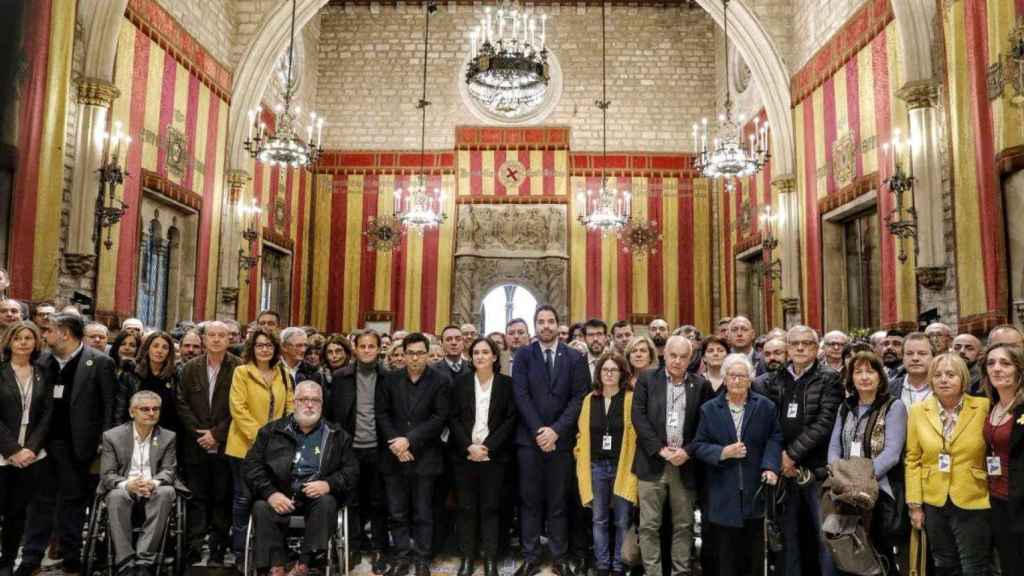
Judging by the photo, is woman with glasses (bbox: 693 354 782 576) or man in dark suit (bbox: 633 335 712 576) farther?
man in dark suit (bbox: 633 335 712 576)

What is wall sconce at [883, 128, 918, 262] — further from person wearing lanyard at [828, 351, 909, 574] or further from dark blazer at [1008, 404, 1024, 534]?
dark blazer at [1008, 404, 1024, 534]

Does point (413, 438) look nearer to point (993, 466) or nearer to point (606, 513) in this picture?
point (606, 513)

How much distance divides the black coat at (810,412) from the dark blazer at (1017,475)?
89cm

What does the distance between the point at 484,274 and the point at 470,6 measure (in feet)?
19.0

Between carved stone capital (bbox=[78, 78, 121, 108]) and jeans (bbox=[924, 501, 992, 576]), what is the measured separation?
805 centimetres

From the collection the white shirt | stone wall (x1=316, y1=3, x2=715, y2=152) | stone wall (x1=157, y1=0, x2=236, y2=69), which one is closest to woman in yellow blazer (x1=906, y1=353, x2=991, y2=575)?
the white shirt

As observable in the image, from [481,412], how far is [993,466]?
274 centimetres

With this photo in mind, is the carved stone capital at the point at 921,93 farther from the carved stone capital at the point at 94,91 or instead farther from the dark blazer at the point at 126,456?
the carved stone capital at the point at 94,91

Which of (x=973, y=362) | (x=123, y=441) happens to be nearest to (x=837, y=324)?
(x=973, y=362)

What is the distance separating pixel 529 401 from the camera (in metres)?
4.63

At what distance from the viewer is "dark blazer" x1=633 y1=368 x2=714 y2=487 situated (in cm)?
412

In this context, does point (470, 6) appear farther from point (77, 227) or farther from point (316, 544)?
point (316, 544)

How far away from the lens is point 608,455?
441 cm

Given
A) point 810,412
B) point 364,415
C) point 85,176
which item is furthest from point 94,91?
point 810,412
